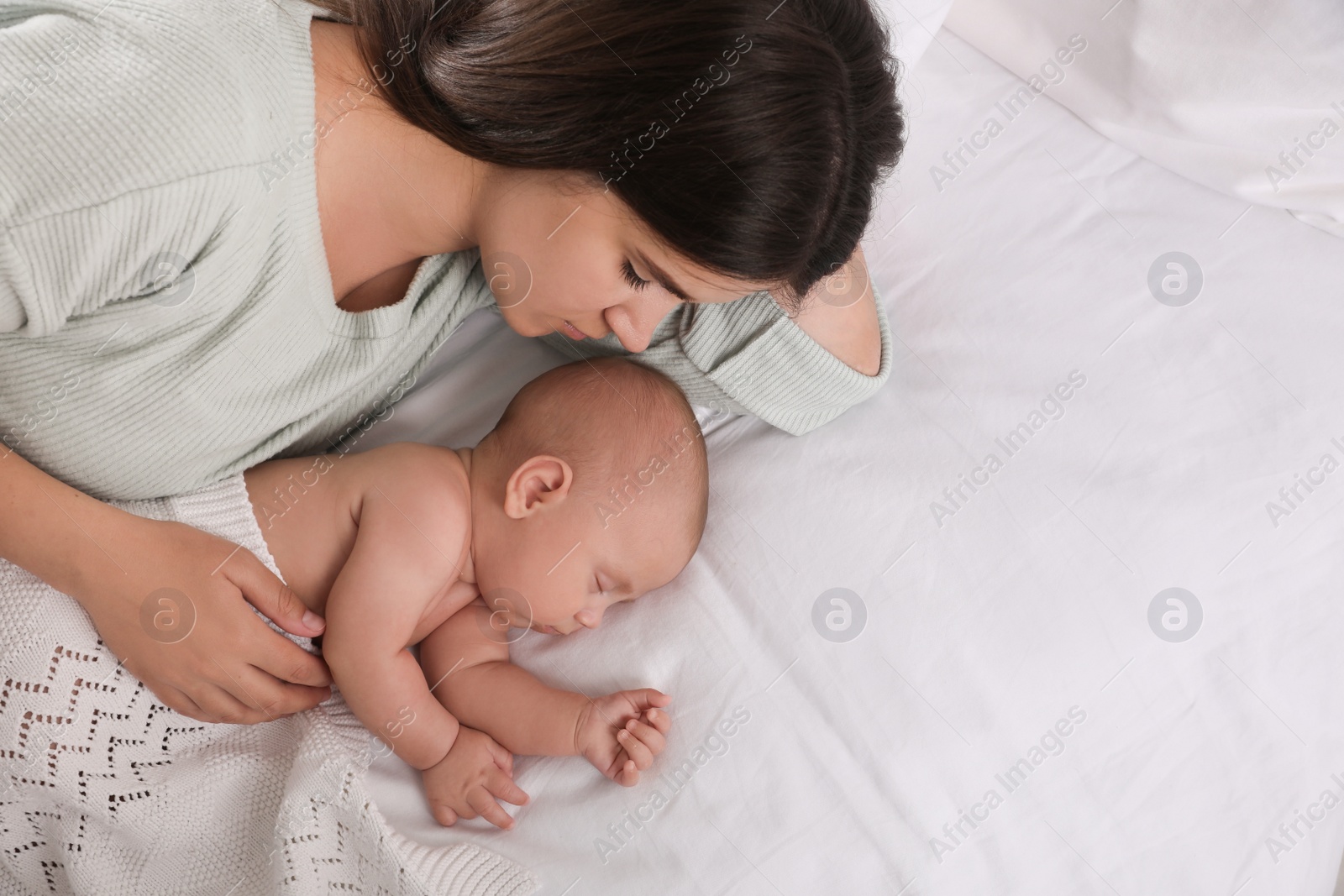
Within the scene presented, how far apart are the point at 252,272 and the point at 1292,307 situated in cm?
123

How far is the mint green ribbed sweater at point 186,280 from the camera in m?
0.79

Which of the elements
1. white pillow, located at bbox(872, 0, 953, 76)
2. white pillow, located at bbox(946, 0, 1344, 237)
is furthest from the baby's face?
white pillow, located at bbox(946, 0, 1344, 237)

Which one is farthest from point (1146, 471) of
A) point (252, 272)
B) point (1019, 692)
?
point (252, 272)

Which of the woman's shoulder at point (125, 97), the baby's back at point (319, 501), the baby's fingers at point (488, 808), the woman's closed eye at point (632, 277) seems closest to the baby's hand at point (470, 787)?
the baby's fingers at point (488, 808)

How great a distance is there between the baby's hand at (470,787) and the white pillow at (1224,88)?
1185mm

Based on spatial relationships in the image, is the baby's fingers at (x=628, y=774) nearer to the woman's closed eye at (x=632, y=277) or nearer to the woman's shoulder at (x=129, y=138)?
the woman's closed eye at (x=632, y=277)

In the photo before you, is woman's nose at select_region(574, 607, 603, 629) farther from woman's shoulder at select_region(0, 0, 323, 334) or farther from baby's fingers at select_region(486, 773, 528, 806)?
woman's shoulder at select_region(0, 0, 323, 334)

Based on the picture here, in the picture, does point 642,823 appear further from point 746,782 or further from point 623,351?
point 623,351

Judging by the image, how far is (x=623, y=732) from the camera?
102 centimetres

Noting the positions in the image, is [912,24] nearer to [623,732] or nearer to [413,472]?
[413,472]

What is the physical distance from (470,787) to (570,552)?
0.27 metres

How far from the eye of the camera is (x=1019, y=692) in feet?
3.41

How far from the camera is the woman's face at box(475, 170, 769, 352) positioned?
92 centimetres

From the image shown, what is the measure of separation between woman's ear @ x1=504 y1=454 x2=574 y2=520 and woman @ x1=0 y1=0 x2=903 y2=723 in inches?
6.3
